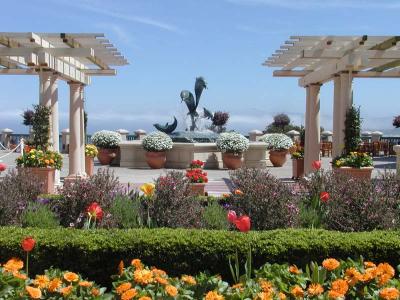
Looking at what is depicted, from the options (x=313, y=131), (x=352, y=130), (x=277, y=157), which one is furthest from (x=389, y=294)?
(x=277, y=157)

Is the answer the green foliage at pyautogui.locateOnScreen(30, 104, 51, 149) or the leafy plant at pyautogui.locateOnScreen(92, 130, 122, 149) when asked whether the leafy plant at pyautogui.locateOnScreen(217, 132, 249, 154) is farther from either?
the green foliage at pyautogui.locateOnScreen(30, 104, 51, 149)

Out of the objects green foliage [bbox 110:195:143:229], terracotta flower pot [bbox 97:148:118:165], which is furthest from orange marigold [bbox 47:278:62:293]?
terracotta flower pot [bbox 97:148:118:165]

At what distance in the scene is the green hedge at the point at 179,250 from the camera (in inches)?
186

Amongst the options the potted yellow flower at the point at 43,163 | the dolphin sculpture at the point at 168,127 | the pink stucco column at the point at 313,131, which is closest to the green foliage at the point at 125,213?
the potted yellow flower at the point at 43,163

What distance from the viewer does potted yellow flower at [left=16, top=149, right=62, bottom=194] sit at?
1098 cm

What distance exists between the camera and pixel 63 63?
13000 mm

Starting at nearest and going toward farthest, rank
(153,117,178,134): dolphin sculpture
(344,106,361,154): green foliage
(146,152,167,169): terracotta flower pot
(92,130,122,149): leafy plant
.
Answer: (344,106,361,154): green foliage → (146,152,167,169): terracotta flower pot → (92,130,122,149): leafy plant → (153,117,178,134): dolphin sculpture

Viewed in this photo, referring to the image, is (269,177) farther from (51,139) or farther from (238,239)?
(51,139)

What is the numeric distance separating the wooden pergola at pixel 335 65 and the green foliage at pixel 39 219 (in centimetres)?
780

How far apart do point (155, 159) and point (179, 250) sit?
1309cm

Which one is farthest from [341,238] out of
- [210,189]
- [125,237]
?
[210,189]

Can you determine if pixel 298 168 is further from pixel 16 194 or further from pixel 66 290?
pixel 66 290

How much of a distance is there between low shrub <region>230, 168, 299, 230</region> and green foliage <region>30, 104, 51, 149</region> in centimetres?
707

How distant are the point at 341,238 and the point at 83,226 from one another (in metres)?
2.69
